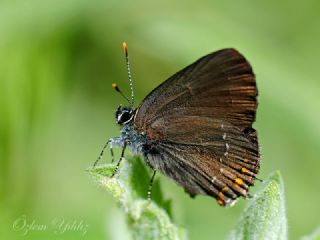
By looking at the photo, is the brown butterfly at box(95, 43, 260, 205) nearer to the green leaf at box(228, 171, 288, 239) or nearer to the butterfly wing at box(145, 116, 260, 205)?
the butterfly wing at box(145, 116, 260, 205)

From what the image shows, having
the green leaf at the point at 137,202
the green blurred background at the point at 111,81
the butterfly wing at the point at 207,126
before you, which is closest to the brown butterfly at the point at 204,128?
the butterfly wing at the point at 207,126

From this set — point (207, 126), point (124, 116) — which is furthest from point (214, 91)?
point (124, 116)

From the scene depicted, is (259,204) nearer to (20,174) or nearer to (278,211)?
(278,211)

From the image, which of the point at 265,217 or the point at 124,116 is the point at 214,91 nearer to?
the point at 124,116

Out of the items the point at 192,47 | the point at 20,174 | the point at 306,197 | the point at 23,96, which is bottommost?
the point at 306,197

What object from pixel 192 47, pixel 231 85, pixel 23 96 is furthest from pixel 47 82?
pixel 231 85
